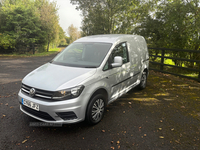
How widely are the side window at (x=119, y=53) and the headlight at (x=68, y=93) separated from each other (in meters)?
0.96

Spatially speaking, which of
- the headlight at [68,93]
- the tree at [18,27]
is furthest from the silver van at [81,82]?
the tree at [18,27]

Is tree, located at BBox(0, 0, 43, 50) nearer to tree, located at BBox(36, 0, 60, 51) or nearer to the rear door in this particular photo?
tree, located at BBox(36, 0, 60, 51)

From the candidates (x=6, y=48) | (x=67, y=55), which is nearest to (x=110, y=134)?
(x=67, y=55)

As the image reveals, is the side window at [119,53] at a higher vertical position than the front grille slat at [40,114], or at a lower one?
higher

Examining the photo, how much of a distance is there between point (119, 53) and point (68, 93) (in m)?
2.01

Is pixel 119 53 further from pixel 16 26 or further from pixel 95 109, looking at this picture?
pixel 16 26

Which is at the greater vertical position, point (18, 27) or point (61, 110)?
point (18, 27)

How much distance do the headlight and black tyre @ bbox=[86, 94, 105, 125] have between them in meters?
0.45

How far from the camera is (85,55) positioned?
13.2ft

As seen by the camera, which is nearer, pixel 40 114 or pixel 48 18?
pixel 40 114

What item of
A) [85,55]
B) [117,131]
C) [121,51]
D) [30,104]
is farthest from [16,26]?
[117,131]

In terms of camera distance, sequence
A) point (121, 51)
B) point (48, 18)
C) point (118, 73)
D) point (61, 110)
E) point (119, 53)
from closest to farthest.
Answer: point (61, 110)
point (118, 73)
point (119, 53)
point (121, 51)
point (48, 18)

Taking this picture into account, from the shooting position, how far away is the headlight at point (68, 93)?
9.45ft

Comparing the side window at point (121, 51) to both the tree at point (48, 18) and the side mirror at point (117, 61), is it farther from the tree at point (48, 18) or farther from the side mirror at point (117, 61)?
the tree at point (48, 18)
